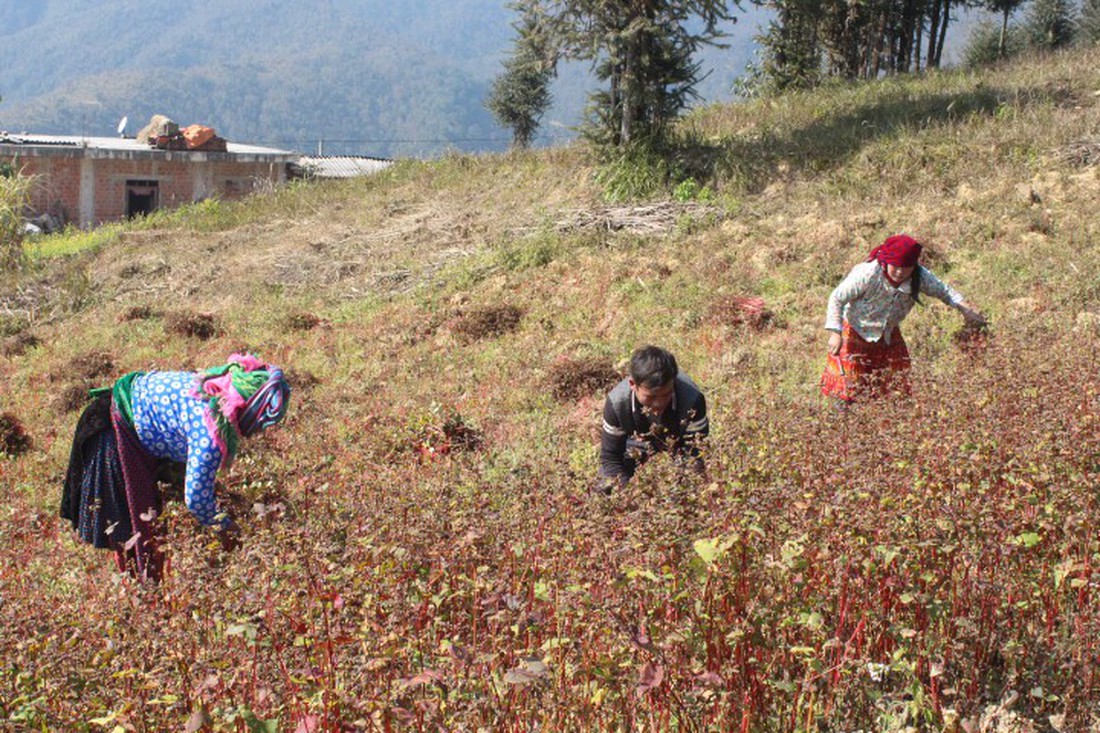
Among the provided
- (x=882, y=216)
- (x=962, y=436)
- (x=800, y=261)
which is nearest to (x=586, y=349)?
(x=800, y=261)

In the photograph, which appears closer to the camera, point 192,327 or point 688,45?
point 192,327

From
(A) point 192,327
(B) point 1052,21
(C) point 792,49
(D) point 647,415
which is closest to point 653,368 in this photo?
(D) point 647,415

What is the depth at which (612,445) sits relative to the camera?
4.47 m

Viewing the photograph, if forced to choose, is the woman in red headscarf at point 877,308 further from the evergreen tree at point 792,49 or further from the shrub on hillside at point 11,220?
the evergreen tree at point 792,49

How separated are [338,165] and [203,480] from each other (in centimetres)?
3531

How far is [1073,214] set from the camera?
10242mm

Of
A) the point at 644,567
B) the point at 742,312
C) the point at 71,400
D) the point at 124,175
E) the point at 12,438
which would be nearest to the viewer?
the point at 644,567

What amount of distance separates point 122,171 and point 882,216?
26.5m

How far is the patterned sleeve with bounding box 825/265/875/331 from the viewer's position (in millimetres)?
5715

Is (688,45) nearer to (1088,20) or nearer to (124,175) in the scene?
(124,175)

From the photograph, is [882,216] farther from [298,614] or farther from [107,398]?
[298,614]

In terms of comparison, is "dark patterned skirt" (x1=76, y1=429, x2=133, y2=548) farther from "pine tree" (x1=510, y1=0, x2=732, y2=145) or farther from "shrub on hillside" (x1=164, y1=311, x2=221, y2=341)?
"pine tree" (x1=510, y1=0, x2=732, y2=145)

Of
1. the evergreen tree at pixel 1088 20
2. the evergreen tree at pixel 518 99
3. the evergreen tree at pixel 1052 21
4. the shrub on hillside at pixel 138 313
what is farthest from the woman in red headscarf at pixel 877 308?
the evergreen tree at pixel 1052 21

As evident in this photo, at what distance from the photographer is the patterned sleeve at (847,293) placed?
571 cm
